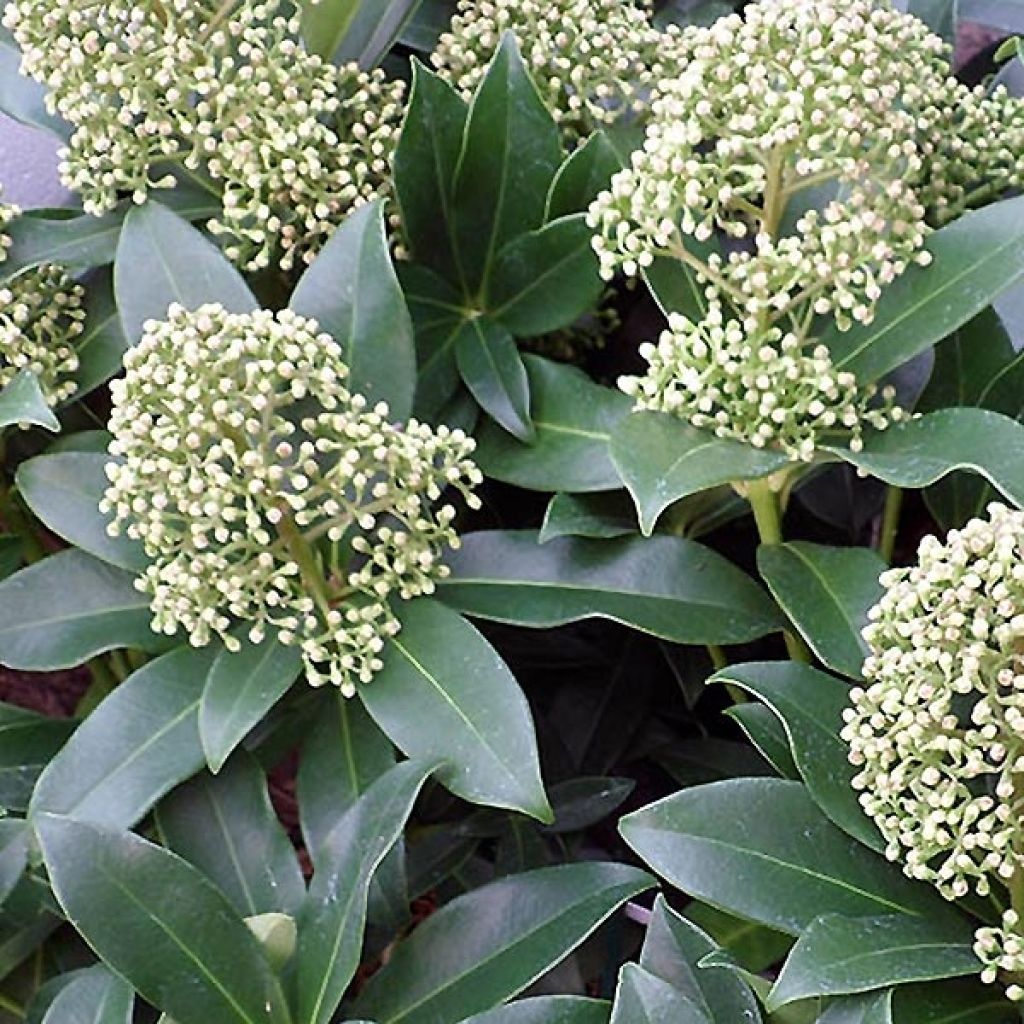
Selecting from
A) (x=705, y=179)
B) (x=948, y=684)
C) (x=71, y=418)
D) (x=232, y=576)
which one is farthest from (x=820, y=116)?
(x=71, y=418)

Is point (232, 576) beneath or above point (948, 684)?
beneath

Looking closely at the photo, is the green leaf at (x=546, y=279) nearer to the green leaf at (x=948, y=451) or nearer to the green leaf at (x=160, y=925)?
the green leaf at (x=948, y=451)

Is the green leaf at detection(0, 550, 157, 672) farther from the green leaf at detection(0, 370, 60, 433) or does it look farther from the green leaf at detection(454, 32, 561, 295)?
the green leaf at detection(454, 32, 561, 295)

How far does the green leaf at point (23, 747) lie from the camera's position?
42.4 inches

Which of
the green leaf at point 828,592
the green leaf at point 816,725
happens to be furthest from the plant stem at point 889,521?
the green leaf at point 816,725

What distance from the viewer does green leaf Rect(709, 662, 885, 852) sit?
2.89 feet

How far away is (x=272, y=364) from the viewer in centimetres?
93

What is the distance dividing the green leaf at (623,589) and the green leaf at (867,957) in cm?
22

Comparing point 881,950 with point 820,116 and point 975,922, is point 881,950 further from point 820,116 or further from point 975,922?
point 820,116

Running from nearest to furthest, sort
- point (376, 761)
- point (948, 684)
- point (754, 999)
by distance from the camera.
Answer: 1. point (948, 684)
2. point (754, 999)
3. point (376, 761)

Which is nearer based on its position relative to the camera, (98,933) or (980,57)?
(98,933)

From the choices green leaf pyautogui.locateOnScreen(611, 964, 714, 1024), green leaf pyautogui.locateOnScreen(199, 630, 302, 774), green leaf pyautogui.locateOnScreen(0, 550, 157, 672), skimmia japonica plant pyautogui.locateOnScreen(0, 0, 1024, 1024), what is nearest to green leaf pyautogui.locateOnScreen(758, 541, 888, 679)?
skimmia japonica plant pyautogui.locateOnScreen(0, 0, 1024, 1024)

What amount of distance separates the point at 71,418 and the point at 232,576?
0.32m

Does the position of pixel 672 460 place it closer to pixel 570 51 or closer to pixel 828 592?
pixel 828 592
